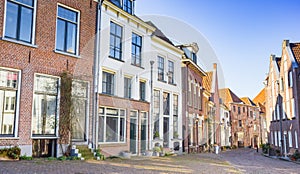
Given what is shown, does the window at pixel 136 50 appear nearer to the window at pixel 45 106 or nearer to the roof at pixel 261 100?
the window at pixel 45 106

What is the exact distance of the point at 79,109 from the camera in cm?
1405

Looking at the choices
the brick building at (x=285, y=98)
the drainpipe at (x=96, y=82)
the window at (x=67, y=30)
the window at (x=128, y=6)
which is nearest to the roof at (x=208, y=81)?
the brick building at (x=285, y=98)

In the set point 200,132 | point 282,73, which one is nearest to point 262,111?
point 282,73

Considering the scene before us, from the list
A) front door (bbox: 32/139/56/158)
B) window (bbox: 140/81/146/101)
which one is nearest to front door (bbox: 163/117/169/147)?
window (bbox: 140/81/146/101)

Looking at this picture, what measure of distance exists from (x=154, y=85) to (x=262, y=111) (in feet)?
158

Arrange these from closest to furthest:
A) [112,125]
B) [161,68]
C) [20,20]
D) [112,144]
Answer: [20,20] < [112,144] < [112,125] < [161,68]

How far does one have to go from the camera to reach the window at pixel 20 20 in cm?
1173

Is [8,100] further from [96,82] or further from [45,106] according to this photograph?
[96,82]

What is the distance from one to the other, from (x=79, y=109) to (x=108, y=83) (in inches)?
103

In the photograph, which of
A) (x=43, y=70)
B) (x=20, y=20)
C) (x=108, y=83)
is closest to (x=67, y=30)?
(x=20, y=20)

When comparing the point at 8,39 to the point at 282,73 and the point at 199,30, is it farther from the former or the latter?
the point at 282,73

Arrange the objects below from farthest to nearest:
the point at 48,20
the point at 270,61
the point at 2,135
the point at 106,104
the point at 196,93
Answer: the point at 270,61 < the point at 196,93 < the point at 106,104 < the point at 48,20 < the point at 2,135

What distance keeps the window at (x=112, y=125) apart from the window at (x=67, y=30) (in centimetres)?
355

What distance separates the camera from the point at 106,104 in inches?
607
